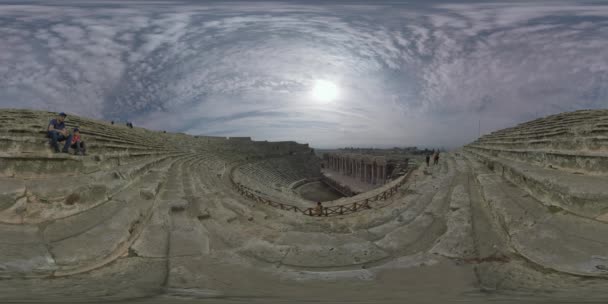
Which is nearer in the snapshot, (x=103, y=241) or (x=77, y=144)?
(x=103, y=241)

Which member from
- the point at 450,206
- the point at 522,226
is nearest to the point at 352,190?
the point at 450,206

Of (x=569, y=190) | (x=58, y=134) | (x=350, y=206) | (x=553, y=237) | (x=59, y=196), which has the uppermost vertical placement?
(x=58, y=134)

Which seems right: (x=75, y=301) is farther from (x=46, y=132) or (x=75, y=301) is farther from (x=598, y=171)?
(x=598, y=171)

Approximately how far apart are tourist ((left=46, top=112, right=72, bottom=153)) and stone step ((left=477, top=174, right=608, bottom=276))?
940cm

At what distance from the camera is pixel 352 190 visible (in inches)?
1172

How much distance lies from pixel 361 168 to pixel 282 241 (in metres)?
30.5

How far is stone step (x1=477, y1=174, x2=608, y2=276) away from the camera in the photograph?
3.52m

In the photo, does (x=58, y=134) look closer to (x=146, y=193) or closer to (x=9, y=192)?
(x=146, y=193)

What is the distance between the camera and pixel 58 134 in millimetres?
7168

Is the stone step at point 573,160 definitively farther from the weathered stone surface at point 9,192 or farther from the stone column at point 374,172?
the stone column at point 374,172

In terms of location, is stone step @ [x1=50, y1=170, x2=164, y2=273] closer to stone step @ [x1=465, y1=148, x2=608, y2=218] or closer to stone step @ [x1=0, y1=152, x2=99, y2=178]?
stone step @ [x1=0, y1=152, x2=99, y2=178]

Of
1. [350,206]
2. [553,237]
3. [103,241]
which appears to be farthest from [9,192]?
[350,206]

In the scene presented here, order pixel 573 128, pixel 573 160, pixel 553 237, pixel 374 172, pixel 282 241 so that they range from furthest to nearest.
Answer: pixel 374 172, pixel 573 128, pixel 573 160, pixel 282 241, pixel 553 237

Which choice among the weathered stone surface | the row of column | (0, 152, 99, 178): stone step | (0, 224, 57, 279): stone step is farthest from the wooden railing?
the row of column
